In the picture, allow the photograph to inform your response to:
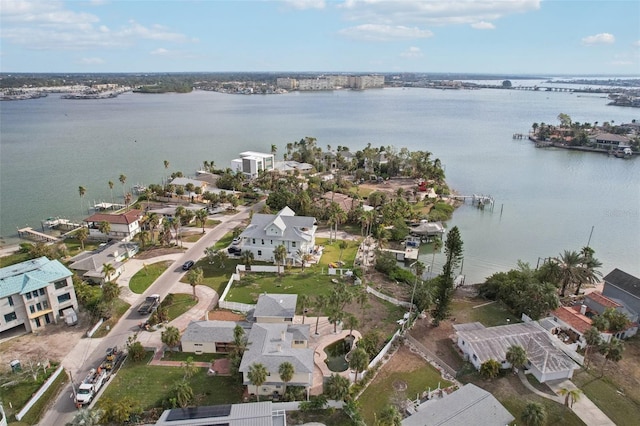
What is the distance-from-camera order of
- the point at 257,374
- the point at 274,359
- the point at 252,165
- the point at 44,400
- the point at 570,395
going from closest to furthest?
the point at 257,374
the point at 44,400
the point at 570,395
the point at 274,359
the point at 252,165

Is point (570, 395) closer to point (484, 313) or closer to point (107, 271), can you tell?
point (484, 313)

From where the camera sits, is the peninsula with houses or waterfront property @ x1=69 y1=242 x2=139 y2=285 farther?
waterfront property @ x1=69 y1=242 x2=139 y2=285

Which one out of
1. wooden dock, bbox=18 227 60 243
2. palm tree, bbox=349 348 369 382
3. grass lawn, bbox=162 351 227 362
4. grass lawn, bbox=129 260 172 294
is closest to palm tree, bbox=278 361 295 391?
palm tree, bbox=349 348 369 382

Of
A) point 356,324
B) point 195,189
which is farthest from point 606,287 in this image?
point 195,189

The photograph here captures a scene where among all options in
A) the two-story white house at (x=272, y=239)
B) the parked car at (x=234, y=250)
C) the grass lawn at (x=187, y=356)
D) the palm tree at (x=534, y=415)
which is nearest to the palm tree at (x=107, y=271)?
the parked car at (x=234, y=250)

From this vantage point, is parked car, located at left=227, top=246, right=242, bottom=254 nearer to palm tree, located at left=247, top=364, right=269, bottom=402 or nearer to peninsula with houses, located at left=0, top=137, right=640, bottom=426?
peninsula with houses, located at left=0, top=137, right=640, bottom=426

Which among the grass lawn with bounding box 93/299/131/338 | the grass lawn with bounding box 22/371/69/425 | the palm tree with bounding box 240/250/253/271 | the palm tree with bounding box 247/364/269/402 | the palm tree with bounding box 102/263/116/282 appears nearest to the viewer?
the grass lawn with bounding box 22/371/69/425

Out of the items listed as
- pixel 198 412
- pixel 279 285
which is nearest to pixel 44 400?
pixel 198 412
